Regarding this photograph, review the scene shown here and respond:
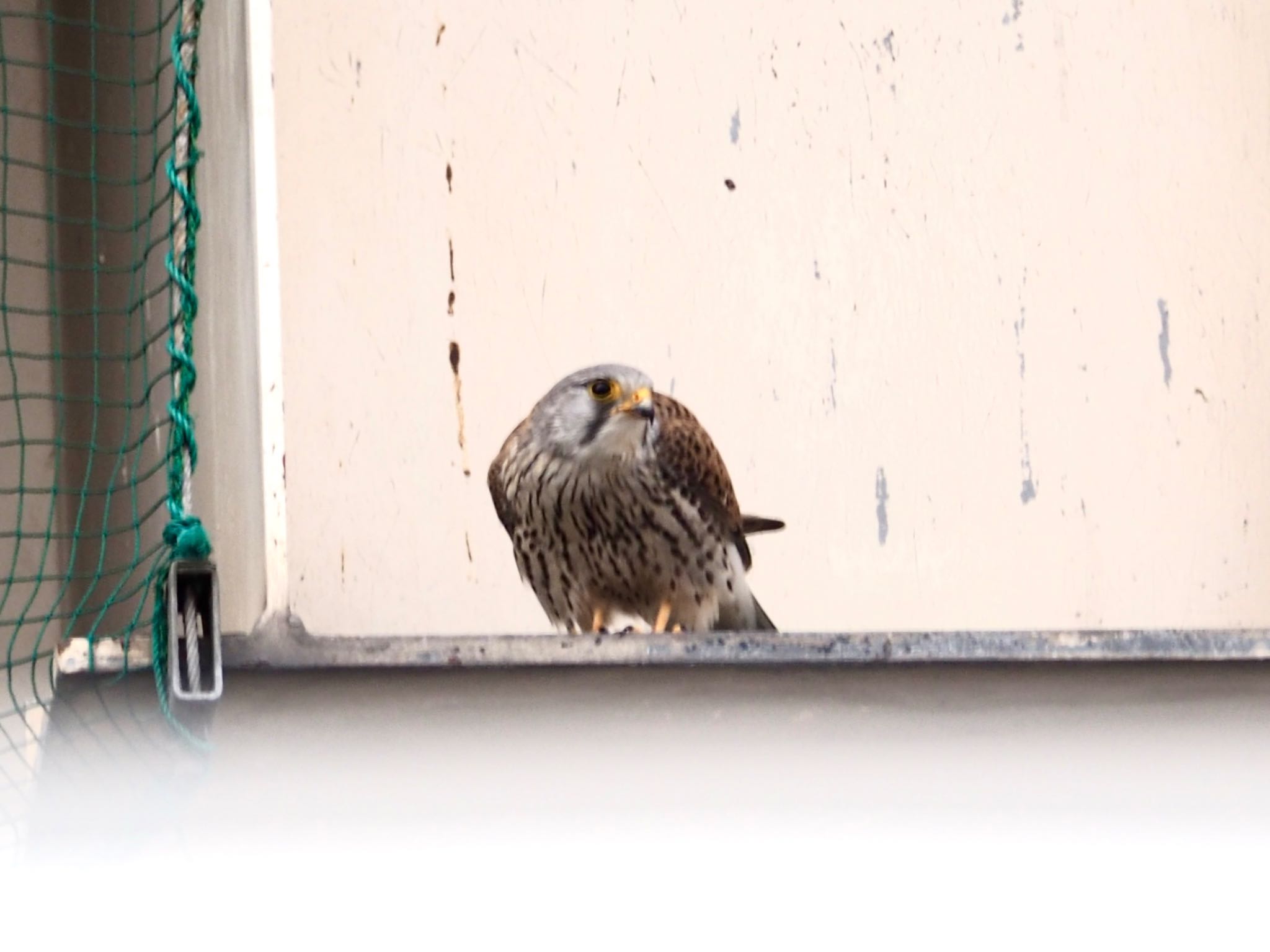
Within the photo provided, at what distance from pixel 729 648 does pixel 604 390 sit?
86cm

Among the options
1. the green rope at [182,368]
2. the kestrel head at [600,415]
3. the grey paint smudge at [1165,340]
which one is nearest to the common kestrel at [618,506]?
the kestrel head at [600,415]

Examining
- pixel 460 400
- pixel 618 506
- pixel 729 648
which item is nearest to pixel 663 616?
pixel 618 506

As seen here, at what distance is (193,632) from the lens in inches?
58.6

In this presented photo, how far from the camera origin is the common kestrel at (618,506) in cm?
234

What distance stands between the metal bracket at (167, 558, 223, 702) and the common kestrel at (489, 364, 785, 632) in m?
0.89

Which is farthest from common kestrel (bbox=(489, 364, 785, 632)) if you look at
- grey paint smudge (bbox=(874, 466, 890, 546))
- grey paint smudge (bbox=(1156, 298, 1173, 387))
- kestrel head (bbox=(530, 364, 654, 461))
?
grey paint smudge (bbox=(1156, 298, 1173, 387))

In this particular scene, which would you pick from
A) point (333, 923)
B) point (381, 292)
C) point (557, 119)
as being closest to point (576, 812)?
point (333, 923)

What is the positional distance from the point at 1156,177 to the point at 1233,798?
6.32 feet

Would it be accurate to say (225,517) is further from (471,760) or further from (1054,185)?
(1054,185)

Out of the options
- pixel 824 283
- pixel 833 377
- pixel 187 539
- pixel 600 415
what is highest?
pixel 824 283

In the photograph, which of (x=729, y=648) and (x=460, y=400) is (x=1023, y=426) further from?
(x=729, y=648)

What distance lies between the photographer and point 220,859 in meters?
1.46

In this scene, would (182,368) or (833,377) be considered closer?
(182,368)

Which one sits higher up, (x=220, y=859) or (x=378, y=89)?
(x=378, y=89)
